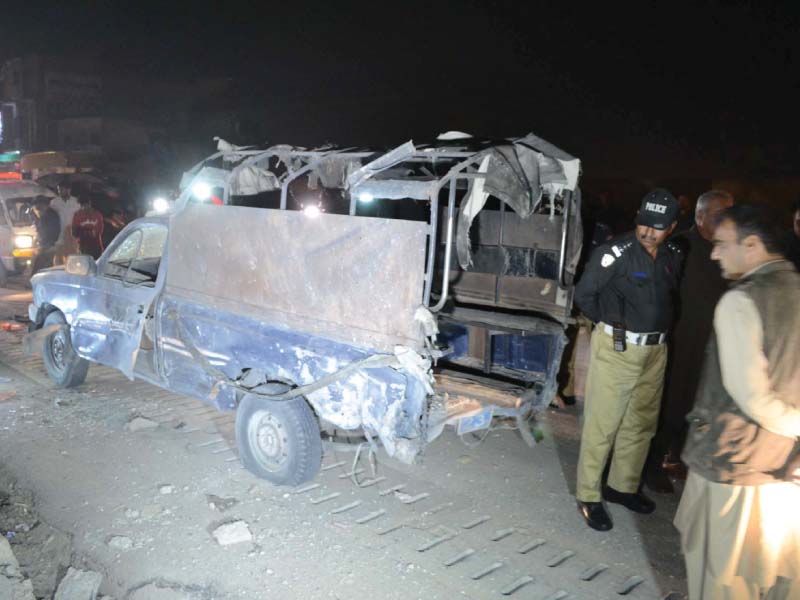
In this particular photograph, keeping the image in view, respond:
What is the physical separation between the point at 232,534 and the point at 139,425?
2068mm

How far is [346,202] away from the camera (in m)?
7.22

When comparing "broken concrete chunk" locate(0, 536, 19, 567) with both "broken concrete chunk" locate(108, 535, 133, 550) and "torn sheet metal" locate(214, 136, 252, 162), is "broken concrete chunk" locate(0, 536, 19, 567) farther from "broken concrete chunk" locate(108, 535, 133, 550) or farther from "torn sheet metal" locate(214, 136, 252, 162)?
"torn sheet metal" locate(214, 136, 252, 162)

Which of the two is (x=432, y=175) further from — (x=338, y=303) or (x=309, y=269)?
(x=338, y=303)

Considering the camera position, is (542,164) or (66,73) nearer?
(542,164)

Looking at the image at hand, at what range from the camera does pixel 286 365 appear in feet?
14.0

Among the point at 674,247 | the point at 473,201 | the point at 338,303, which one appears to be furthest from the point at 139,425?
the point at 674,247

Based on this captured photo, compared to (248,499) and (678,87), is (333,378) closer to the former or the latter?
(248,499)

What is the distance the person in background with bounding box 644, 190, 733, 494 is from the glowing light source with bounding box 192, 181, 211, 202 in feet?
12.0

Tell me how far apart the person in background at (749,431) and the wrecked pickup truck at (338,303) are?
64.0 inches

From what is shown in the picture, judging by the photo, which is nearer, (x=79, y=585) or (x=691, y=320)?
(x=79, y=585)

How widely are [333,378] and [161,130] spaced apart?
27.7 m

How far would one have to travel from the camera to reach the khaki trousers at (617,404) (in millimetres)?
3867

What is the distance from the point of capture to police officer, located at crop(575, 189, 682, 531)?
3838mm

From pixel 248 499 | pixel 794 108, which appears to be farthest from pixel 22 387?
pixel 794 108
